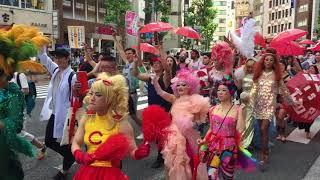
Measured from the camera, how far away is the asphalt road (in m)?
6.25

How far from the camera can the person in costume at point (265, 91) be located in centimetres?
697

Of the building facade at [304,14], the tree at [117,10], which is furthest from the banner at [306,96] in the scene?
the building facade at [304,14]

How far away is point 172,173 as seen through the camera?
4387 millimetres

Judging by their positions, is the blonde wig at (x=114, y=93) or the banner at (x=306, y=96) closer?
the blonde wig at (x=114, y=93)

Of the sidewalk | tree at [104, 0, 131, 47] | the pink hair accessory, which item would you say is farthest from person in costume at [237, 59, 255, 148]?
tree at [104, 0, 131, 47]

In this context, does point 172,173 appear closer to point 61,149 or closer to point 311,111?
point 61,149

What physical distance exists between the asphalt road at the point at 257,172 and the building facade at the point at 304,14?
3065 inches

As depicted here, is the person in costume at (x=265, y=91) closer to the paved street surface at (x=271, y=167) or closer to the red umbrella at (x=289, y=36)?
the paved street surface at (x=271, y=167)

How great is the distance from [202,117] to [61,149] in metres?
2.20

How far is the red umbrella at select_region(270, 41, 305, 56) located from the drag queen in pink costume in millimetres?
4660

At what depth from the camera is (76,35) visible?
15.7 meters

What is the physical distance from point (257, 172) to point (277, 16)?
318 ft

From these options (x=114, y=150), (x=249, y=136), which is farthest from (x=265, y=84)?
(x=114, y=150)

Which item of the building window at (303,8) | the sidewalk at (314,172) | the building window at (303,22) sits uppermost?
the building window at (303,8)
